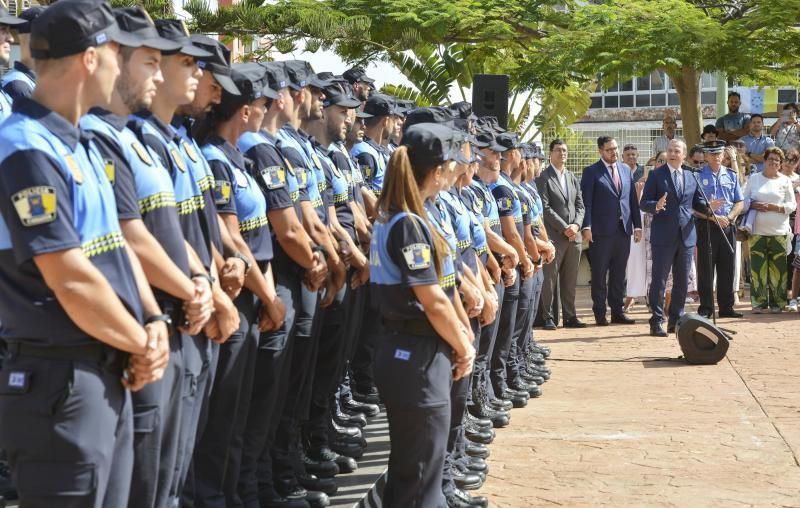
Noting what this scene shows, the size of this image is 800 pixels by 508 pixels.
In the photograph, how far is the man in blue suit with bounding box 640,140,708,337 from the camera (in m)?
14.1

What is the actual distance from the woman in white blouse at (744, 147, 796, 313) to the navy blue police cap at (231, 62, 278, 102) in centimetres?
1137

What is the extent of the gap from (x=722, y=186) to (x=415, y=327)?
36.3ft

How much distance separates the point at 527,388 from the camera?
33.7 ft

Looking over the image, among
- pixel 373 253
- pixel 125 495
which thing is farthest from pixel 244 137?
pixel 125 495

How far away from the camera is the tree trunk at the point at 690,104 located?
2186 cm

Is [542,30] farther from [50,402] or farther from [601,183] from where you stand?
[50,402]

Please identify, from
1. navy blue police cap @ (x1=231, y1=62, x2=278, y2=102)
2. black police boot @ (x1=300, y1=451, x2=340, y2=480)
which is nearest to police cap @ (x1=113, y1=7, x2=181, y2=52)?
navy blue police cap @ (x1=231, y1=62, x2=278, y2=102)

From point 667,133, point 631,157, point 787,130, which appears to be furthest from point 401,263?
point 787,130

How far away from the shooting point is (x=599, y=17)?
19.4 m

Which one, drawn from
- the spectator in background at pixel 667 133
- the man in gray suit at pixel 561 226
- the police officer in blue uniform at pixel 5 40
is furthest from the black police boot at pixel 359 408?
the spectator in background at pixel 667 133

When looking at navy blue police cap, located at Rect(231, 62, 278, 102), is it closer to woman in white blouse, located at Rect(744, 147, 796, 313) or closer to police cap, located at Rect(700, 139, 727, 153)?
police cap, located at Rect(700, 139, 727, 153)

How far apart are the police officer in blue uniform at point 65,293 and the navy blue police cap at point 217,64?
126cm

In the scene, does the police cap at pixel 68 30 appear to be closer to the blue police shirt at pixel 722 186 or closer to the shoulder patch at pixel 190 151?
the shoulder patch at pixel 190 151

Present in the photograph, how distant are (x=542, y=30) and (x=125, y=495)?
18.7 metres
